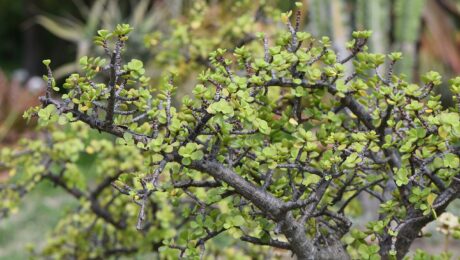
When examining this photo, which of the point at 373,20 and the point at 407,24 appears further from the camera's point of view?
the point at 407,24

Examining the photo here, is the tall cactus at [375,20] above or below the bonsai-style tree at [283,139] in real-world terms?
above

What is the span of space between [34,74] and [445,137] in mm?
11988

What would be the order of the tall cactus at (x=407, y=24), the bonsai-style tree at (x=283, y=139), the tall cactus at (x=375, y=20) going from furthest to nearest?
the tall cactus at (x=407, y=24), the tall cactus at (x=375, y=20), the bonsai-style tree at (x=283, y=139)

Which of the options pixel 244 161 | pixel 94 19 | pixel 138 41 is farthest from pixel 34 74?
pixel 244 161

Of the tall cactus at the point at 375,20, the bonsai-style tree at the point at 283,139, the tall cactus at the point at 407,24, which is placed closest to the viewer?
the bonsai-style tree at the point at 283,139

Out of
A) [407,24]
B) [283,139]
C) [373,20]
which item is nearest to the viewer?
[283,139]

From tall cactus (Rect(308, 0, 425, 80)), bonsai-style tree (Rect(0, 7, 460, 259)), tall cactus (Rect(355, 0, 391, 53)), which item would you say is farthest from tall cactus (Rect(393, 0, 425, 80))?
bonsai-style tree (Rect(0, 7, 460, 259))

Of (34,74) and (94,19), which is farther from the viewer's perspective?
(34,74)

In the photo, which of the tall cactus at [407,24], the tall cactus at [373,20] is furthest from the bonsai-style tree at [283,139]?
the tall cactus at [407,24]

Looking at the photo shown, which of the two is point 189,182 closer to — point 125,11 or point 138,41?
point 138,41

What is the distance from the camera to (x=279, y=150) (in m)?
1.64

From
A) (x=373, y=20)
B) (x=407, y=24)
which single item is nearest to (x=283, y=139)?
(x=373, y=20)

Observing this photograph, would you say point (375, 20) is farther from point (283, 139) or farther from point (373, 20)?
point (283, 139)

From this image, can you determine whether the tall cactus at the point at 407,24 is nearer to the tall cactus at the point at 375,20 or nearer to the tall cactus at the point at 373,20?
the tall cactus at the point at 375,20
